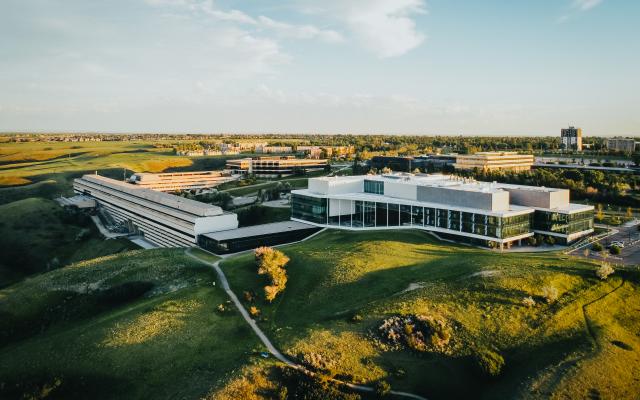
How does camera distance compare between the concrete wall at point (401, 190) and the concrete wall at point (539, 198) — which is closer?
the concrete wall at point (539, 198)

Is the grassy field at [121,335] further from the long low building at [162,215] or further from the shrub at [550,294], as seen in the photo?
the shrub at [550,294]

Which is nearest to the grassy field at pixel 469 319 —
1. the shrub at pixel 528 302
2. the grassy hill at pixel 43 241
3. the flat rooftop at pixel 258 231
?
the shrub at pixel 528 302

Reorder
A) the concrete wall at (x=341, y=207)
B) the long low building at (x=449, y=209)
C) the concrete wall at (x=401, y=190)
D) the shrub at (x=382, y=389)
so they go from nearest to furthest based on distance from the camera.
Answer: the shrub at (x=382, y=389), the long low building at (x=449, y=209), the concrete wall at (x=401, y=190), the concrete wall at (x=341, y=207)

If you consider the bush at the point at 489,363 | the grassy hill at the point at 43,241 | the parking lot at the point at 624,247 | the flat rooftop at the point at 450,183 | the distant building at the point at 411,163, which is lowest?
the grassy hill at the point at 43,241

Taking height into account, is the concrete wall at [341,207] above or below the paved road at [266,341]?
above

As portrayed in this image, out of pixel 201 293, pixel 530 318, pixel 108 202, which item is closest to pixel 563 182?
pixel 530 318

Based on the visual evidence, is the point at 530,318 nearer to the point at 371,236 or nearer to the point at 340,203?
the point at 371,236

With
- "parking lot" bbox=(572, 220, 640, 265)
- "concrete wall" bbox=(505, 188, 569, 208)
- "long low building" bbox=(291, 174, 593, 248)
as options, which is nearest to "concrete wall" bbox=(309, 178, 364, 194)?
"long low building" bbox=(291, 174, 593, 248)
